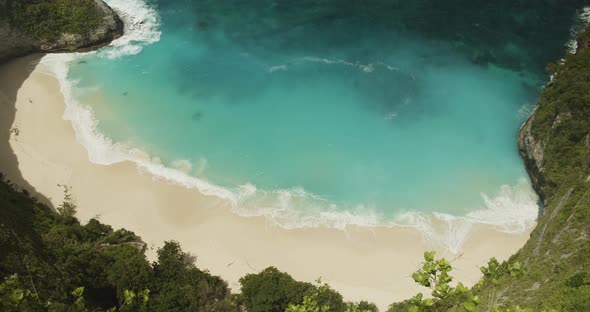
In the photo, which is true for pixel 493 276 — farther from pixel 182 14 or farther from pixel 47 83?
pixel 182 14

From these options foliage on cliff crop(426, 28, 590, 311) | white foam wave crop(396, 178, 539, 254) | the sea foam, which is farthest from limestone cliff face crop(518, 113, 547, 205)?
white foam wave crop(396, 178, 539, 254)

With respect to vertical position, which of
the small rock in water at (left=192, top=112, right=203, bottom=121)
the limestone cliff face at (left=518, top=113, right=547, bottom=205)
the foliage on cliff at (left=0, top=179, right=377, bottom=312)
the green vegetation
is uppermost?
the green vegetation

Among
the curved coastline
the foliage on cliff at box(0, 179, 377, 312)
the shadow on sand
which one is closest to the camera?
the foliage on cliff at box(0, 179, 377, 312)

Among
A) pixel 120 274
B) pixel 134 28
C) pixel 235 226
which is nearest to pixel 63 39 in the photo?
pixel 134 28

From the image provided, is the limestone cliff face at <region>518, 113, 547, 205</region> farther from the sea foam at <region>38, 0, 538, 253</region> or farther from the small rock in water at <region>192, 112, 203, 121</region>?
the small rock in water at <region>192, 112, 203, 121</region>

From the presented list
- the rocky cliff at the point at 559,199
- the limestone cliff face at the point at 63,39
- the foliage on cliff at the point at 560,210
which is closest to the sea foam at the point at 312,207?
the rocky cliff at the point at 559,199

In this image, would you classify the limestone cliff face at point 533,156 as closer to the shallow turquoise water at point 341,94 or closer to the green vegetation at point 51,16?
the shallow turquoise water at point 341,94
